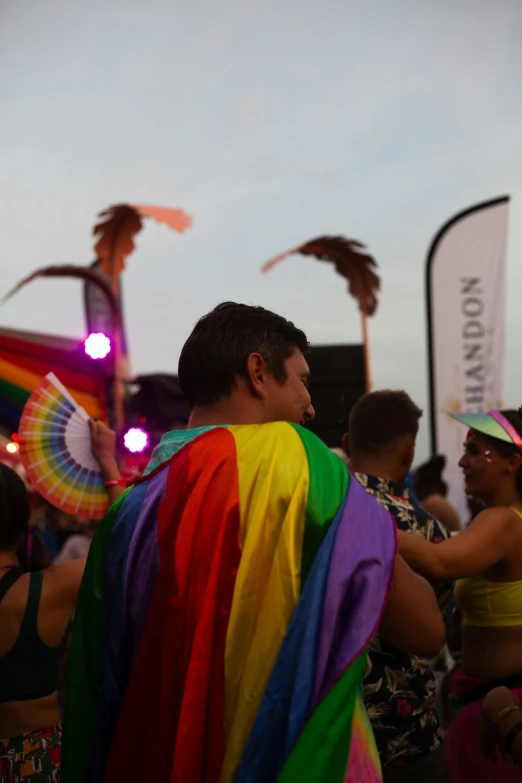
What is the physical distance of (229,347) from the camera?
181 centimetres

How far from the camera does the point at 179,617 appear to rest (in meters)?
1.60

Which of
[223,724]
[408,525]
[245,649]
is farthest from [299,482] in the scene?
[408,525]

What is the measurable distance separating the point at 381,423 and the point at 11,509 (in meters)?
1.30

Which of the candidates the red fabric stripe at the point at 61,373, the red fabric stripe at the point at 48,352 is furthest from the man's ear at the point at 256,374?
the red fabric stripe at the point at 48,352

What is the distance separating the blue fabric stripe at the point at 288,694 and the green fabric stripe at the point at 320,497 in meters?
0.04

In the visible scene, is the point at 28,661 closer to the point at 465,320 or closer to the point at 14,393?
the point at 14,393

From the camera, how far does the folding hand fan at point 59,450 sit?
2.79 m

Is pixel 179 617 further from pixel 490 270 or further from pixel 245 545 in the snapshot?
pixel 490 270

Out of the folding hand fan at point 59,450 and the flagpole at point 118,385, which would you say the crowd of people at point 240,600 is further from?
the flagpole at point 118,385

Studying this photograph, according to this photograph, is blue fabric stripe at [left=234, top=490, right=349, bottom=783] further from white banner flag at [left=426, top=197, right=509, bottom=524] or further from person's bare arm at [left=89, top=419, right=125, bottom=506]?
white banner flag at [left=426, top=197, right=509, bottom=524]

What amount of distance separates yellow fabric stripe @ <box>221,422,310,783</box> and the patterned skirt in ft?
4.52

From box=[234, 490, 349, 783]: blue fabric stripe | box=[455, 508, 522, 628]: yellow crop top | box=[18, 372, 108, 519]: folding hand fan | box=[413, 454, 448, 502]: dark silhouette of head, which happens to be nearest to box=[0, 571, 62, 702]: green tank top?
box=[18, 372, 108, 519]: folding hand fan

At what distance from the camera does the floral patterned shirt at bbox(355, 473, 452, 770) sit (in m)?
2.59

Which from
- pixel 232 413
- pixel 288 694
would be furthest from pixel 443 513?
pixel 288 694
